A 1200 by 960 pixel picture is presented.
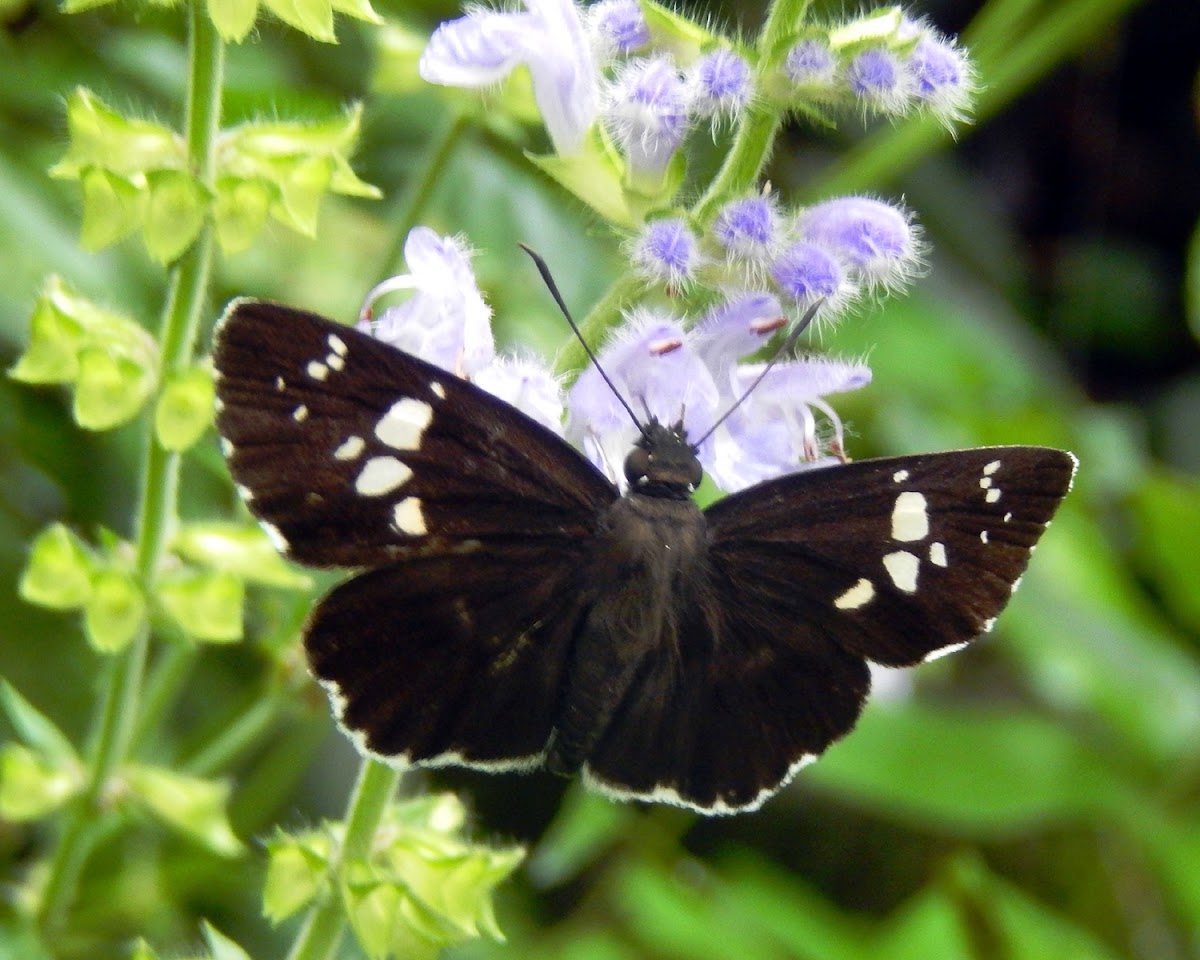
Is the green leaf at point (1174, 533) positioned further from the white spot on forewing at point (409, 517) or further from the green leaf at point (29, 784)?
the green leaf at point (29, 784)

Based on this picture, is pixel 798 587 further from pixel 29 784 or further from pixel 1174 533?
pixel 1174 533

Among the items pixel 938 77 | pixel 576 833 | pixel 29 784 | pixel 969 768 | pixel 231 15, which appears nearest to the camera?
pixel 231 15

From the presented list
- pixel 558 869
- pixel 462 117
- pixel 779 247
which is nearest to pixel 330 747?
pixel 558 869

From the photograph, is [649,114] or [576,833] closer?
[649,114]

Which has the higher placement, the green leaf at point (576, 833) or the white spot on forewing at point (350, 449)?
the white spot on forewing at point (350, 449)

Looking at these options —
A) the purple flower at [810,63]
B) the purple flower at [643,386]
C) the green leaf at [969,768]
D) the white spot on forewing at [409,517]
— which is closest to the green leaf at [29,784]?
the white spot on forewing at [409,517]

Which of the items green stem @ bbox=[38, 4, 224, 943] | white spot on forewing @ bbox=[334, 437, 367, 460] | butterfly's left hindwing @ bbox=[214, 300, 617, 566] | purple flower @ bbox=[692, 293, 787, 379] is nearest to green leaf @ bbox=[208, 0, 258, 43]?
green stem @ bbox=[38, 4, 224, 943]

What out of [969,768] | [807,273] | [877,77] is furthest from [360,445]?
[969,768]
